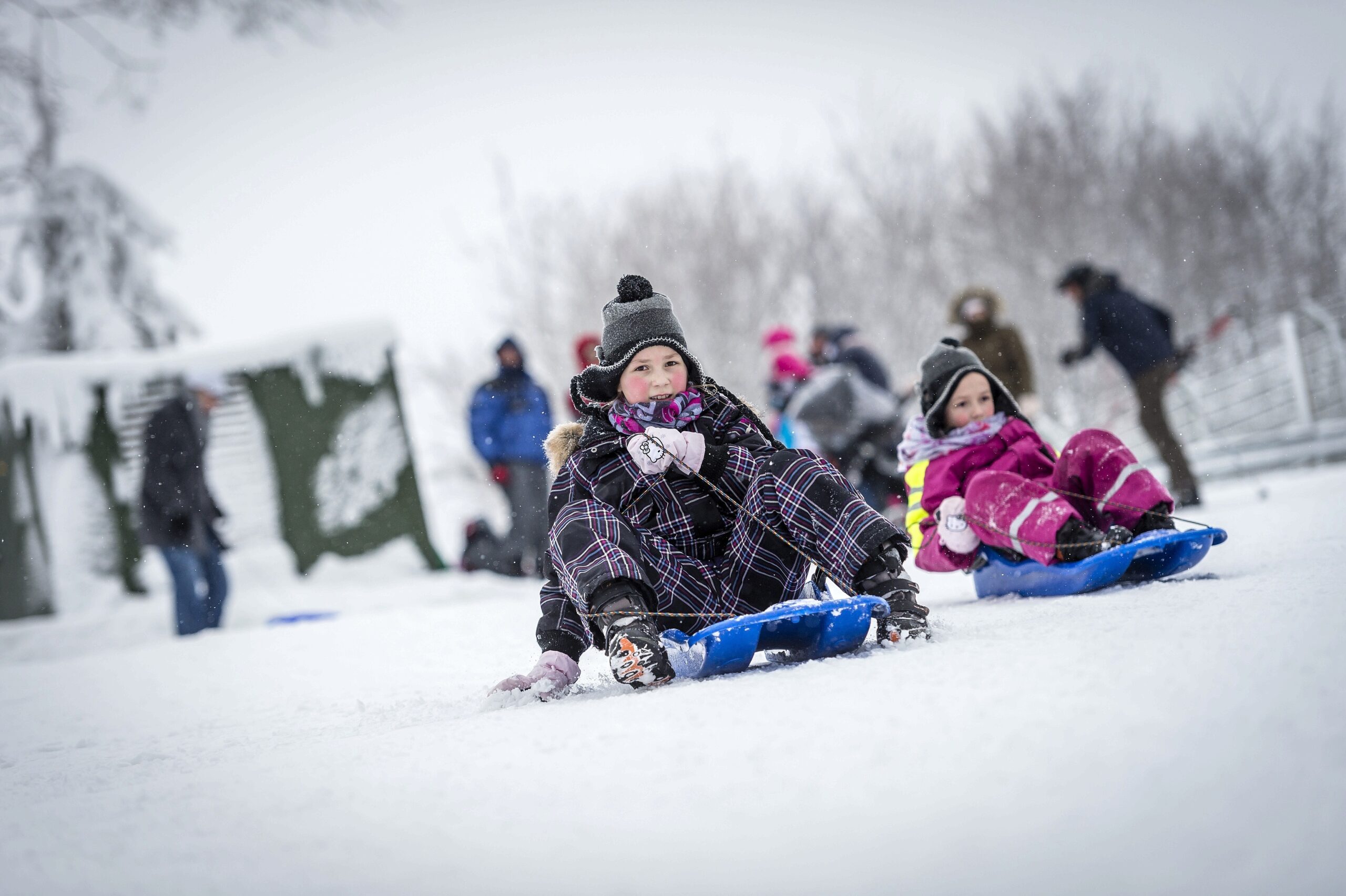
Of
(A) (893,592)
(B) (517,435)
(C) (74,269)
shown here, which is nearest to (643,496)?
(A) (893,592)

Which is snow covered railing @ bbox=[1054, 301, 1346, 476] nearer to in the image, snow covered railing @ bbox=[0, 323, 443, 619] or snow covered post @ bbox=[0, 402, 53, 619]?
snow covered railing @ bbox=[0, 323, 443, 619]

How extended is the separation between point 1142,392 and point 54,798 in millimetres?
5834

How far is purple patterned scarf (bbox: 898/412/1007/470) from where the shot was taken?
3.06 meters

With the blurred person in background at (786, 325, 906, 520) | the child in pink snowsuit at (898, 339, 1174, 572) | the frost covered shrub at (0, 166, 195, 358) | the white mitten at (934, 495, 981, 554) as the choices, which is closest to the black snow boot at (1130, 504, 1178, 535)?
the child in pink snowsuit at (898, 339, 1174, 572)

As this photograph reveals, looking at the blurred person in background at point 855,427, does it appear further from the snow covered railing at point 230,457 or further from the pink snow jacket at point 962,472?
the snow covered railing at point 230,457

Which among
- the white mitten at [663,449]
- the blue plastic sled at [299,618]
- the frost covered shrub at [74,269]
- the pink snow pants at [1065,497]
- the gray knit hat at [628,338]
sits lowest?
the blue plastic sled at [299,618]

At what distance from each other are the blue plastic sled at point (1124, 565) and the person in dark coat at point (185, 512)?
4.90 m

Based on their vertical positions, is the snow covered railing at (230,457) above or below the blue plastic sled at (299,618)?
above

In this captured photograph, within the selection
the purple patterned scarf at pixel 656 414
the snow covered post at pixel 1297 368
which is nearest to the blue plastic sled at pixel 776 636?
the purple patterned scarf at pixel 656 414

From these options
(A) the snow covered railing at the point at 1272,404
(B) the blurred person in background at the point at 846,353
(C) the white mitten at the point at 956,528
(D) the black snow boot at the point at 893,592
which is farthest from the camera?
(A) the snow covered railing at the point at 1272,404

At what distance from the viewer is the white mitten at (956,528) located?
9.53 ft

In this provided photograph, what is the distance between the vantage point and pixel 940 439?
3.12m

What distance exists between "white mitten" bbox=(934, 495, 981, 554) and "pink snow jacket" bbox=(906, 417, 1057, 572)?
0.05 m

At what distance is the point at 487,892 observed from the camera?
990 mm
